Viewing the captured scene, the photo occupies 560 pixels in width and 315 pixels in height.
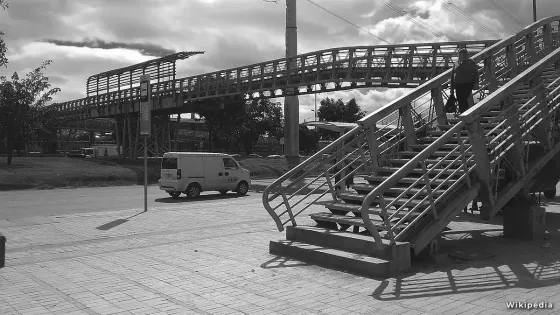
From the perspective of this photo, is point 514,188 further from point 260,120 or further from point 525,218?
Result: point 260,120

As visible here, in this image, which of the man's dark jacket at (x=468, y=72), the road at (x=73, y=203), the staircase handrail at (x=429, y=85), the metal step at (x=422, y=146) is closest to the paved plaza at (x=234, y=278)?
the metal step at (x=422, y=146)

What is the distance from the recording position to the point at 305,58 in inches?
1121

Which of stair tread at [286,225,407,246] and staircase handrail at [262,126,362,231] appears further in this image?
staircase handrail at [262,126,362,231]

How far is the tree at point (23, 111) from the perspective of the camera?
28.6 meters

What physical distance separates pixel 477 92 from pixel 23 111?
2691cm

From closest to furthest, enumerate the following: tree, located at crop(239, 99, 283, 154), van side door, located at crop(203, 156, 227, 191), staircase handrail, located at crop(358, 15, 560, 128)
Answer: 1. staircase handrail, located at crop(358, 15, 560, 128)
2. van side door, located at crop(203, 156, 227, 191)
3. tree, located at crop(239, 99, 283, 154)

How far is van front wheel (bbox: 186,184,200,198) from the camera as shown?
1997cm

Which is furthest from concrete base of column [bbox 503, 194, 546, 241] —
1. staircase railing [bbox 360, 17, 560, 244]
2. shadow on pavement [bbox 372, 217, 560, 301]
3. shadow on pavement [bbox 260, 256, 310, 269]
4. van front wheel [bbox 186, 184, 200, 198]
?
van front wheel [bbox 186, 184, 200, 198]

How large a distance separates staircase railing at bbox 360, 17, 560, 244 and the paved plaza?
3.22 ft

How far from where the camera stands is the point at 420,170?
Result: 28.2 ft

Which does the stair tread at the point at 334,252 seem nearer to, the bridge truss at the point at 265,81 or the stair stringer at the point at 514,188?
the stair stringer at the point at 514,188

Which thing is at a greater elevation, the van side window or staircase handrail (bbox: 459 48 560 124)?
staircase handrail (bbox: 459 48 560 124)

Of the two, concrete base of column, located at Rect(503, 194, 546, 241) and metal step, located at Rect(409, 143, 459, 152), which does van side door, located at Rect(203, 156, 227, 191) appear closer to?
metal step, located at Rect(409, 143, 459, 152)

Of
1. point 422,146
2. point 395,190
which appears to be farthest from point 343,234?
point 422,146
